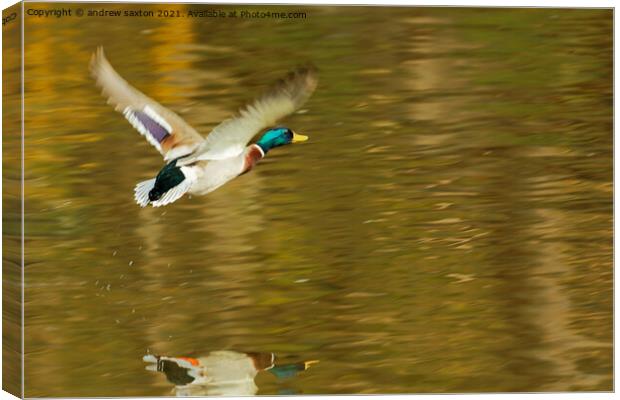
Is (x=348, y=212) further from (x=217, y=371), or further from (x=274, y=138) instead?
(x=217, y=371)

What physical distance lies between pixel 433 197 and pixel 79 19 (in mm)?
1472

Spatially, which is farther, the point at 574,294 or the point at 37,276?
the point at 574,294

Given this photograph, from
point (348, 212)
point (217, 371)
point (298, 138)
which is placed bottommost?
point (217, 371)

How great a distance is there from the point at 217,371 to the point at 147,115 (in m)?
0.98

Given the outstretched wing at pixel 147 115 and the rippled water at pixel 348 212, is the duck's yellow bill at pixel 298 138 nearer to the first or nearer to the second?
the rippled water at pixel 348 212

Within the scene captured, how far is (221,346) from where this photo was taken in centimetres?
519

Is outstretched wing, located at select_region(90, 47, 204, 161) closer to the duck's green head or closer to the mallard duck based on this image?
the mallard duck

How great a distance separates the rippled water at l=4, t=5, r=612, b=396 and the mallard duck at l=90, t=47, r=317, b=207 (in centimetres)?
4

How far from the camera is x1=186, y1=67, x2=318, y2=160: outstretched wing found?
5203 millimetres

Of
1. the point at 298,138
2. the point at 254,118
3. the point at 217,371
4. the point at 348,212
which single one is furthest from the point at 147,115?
the point at 217,371

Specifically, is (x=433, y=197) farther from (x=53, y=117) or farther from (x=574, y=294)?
(x=53, y=117)

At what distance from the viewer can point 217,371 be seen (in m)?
5.20

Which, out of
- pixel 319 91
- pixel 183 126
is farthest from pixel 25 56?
pixel 319 91

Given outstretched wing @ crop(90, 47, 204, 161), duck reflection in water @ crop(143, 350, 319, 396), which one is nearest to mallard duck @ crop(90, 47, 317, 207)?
outstretched wing @ crop(90, 47, 204, 161)
